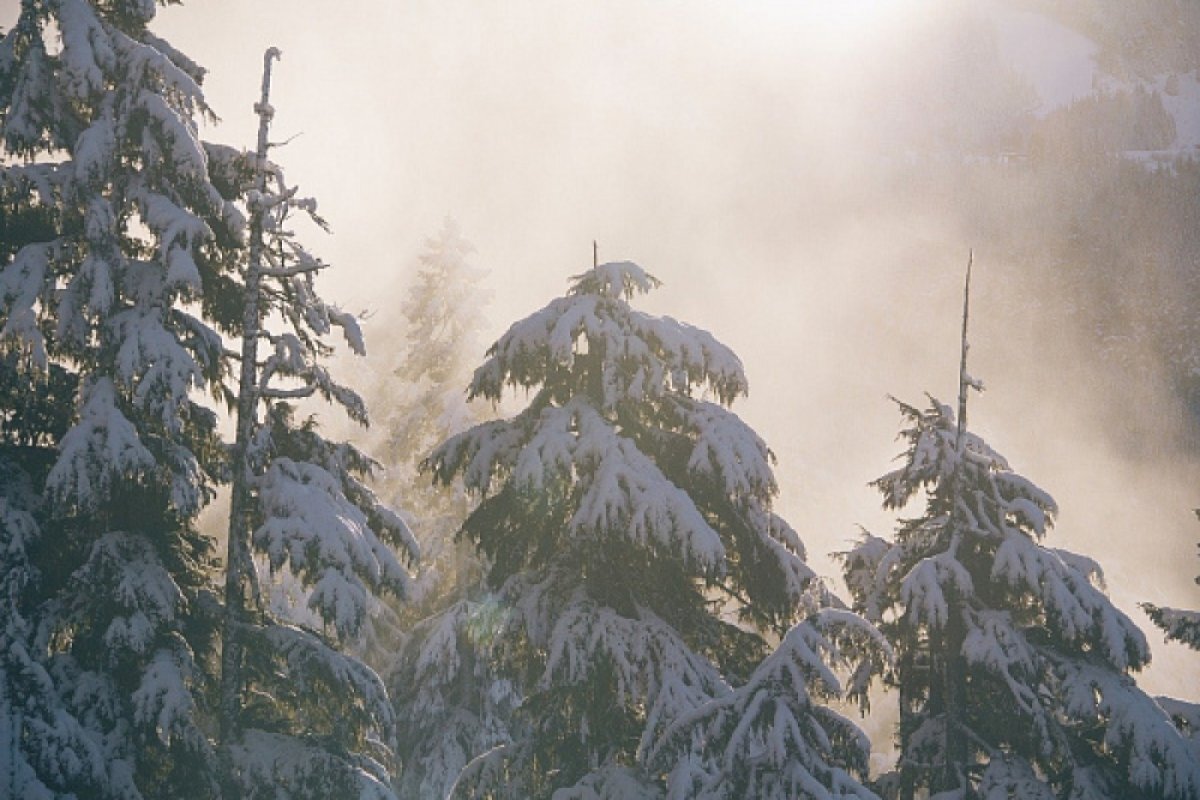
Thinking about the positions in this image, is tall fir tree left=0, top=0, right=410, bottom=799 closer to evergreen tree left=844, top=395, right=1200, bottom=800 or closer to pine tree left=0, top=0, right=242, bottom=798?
pine tree left=0, top=0, right=242, bottom=798

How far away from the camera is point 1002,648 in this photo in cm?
1153

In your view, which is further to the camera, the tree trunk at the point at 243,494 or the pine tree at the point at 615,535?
the tree trunk at the point at 243,494

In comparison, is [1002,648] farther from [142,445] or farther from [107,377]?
[107,377]

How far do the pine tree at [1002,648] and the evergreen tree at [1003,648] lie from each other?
2 centimetres

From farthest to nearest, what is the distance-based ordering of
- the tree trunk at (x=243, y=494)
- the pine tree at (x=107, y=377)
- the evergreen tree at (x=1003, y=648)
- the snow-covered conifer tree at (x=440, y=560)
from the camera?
1. the snow-covered conifer tree at (x=440, y=560)
2. the evergreen tree at (x=1003, y=648)
3. the tree trunk at (x=243, y=494)
4. the pine tree at (x=107, y=377)

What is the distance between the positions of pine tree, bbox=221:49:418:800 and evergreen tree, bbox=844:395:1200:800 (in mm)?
6871

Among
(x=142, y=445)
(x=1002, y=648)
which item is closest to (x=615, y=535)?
(x=142, y=445)

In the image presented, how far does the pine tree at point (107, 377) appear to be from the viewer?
29.6 feet

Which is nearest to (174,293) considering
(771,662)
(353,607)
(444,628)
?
(353,607)

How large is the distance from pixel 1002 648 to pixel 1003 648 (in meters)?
0.01

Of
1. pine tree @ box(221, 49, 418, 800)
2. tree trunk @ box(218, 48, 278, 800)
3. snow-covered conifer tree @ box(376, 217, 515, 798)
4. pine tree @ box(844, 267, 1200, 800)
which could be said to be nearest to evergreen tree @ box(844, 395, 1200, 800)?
pine tree @ box(844, 267, 1200, 800)

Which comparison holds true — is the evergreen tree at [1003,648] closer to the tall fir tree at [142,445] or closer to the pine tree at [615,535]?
the pine tree at [615,535]

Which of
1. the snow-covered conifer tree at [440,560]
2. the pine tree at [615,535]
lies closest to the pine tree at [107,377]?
Result: the pine tree at [615,535]

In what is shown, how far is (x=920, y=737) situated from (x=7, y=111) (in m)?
13.7
